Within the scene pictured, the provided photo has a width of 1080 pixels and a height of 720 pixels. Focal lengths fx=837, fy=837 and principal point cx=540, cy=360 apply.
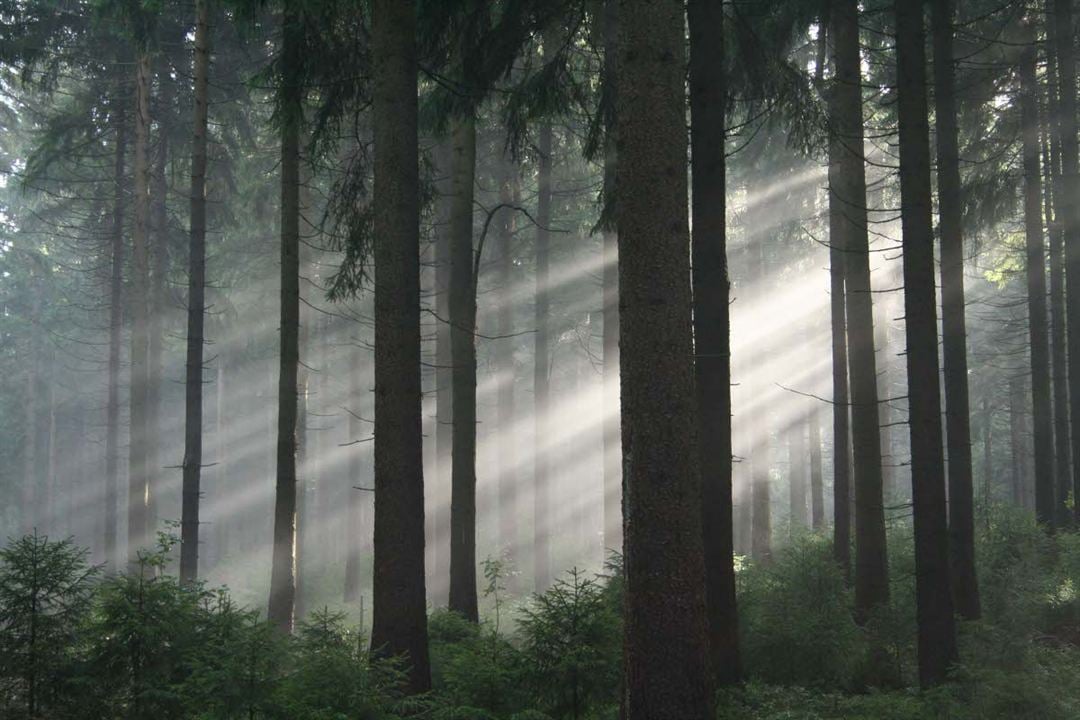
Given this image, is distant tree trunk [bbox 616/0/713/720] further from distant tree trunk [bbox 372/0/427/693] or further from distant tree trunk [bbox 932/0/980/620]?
distant tree trunk [bbox 932/0/980/620]

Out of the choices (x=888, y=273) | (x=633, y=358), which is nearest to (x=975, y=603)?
(x=633, y=358)

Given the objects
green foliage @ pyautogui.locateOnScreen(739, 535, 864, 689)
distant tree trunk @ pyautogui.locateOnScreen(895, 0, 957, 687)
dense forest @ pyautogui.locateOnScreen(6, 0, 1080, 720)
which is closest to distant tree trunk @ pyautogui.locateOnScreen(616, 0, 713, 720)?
dense forest @ pyautogui.locateOnScreen(6, 0, 1080, 720)

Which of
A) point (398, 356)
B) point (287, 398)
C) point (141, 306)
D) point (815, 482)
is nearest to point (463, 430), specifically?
point (287, 398)

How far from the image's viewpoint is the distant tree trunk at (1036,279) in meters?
Answer: 18.1

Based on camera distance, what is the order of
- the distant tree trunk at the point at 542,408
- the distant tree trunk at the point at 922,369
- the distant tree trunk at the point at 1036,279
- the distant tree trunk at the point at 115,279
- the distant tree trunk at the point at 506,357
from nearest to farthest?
the distant tree trunk at the point at 922,369
the distant tree trunk at the point at 1036,279
the distant tree trunk at the point at 542,408
the distant tree trunk at the point at 115,279
the distant tree trunk at the point at 506,357

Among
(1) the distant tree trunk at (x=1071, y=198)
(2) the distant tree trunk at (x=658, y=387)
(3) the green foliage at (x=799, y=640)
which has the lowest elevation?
(3) the green foliage at (x=799, y=640)

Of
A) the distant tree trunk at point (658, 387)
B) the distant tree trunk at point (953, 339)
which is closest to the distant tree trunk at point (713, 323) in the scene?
the distant tree trunk at point (658, 387)

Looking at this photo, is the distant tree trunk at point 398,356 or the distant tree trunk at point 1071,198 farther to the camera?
the distant tree trunk at point 1071,198

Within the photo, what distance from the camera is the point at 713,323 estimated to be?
29.0 ft

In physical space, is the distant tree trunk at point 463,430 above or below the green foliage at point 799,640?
above

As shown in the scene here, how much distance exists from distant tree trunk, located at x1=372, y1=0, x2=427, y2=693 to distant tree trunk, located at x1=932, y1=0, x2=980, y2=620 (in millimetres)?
7326

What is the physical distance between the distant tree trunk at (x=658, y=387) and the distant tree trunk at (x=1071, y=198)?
15.0 metres

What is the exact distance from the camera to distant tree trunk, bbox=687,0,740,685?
337 inches

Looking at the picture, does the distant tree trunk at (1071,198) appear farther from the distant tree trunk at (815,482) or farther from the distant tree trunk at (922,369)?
the distant tree trunk at (922,369)
